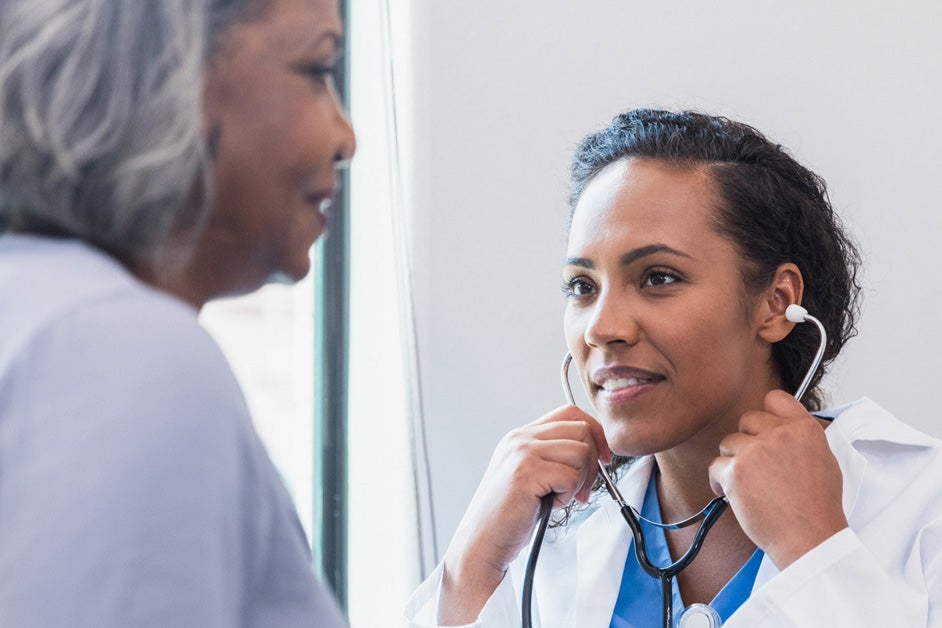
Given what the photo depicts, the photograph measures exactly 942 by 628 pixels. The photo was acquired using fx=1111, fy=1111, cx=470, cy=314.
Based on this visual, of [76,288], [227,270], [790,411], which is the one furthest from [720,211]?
[76,288]

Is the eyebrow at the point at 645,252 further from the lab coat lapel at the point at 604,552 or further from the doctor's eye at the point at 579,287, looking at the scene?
the lab coat lapel at the point at 604,552

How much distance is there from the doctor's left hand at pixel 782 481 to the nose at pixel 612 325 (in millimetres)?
169

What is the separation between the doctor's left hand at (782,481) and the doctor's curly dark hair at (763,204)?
0.60 feet

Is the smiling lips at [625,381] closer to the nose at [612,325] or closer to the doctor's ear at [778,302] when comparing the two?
the nose at [612,325]

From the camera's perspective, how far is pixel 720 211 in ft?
4.58

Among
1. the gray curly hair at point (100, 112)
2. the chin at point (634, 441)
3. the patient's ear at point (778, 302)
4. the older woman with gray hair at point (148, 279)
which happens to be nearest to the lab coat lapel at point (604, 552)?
the chin at point (634, 441)

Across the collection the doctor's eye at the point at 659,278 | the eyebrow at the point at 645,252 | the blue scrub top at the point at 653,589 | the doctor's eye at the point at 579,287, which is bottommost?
the blue scrub top at the point at 653,589

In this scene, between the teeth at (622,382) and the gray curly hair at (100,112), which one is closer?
the gray curly hair at (100,112)

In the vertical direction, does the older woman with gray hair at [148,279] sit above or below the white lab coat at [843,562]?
above

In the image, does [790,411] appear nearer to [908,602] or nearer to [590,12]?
[908,602]

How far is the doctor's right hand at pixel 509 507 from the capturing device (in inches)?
54.2

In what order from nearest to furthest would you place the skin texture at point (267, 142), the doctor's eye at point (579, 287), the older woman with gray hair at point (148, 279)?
1. the older woman with gray hair at point (148, 279)
2. the skin texture at point (267, 142)
3. the doctor's eye at point (579, 287)

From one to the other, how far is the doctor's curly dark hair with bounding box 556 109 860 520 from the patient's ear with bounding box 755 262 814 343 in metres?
0.02

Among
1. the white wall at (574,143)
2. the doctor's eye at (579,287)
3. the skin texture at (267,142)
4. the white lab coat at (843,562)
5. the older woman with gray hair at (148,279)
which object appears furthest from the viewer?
the white wall at (574,143)
